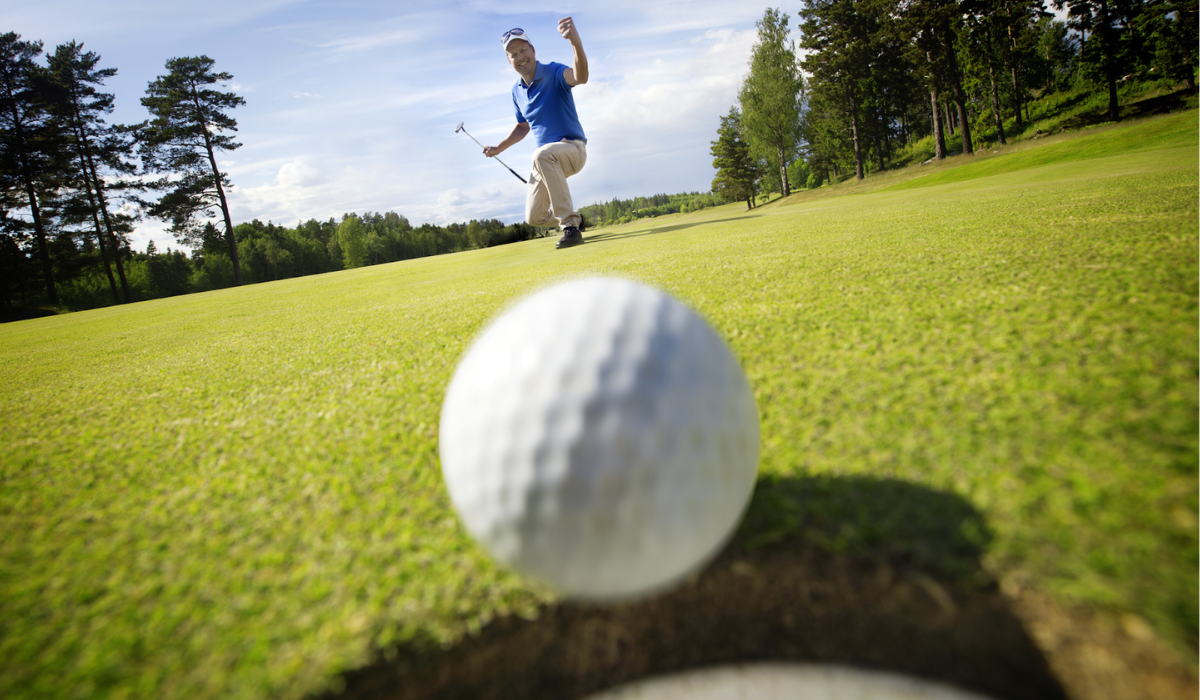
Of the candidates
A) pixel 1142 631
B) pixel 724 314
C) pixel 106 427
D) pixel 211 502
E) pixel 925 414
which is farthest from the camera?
pixel 724 314

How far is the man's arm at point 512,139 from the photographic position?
874cm

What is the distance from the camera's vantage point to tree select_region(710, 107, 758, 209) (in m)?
47.7

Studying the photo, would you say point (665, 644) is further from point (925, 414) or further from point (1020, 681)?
point (925, 414)

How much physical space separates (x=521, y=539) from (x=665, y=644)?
45cm

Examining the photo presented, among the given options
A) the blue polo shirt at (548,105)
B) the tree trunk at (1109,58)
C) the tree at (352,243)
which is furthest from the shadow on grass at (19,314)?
the tree trunk at (1109,58)

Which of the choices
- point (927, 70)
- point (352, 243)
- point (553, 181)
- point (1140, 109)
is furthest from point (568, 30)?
point (352, 243)

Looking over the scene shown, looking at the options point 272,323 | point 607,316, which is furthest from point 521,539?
point 272,323

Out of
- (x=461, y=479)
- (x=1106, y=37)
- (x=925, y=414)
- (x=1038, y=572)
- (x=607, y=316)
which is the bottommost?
(x=1038, y=572)

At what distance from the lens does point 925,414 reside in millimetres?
1767

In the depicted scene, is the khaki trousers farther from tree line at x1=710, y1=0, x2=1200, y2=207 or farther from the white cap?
tree line at x1=710, y1=0, x2=1200, y2=207

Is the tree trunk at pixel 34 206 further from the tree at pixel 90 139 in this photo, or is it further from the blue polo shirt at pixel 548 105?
the blue polo shirt at pixel 548 105

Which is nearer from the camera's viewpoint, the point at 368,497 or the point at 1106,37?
the point at 368,497

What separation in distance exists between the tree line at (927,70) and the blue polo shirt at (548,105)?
3261 centimetres

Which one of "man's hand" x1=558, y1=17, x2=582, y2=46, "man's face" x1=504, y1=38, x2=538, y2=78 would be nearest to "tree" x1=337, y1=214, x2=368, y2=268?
"man's face" x1=504, y1=38, x2=538, y2=78
